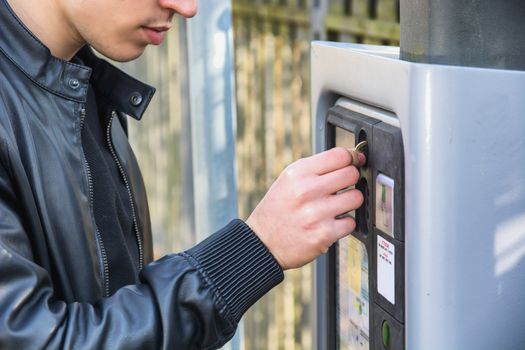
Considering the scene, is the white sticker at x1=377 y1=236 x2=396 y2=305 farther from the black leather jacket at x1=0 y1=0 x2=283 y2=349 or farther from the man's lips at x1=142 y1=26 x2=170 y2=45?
the man's lips at x1=142 y1=26 x2=170 y2=45

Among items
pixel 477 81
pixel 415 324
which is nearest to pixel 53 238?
pixel 415 324

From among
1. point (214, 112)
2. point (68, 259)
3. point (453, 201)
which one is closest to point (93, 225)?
point (68, 259)

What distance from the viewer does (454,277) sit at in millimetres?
1743

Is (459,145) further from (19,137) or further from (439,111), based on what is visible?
(19,137)

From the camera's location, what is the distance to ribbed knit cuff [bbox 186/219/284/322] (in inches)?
80.7

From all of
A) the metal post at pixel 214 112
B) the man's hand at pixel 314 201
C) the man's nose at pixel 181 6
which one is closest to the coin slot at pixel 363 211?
the man's hand at pixel 314 201

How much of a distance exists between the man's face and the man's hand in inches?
17.5

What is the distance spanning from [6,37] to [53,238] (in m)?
0.43

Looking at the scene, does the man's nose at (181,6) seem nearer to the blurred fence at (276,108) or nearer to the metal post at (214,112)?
the metal post at (214,112)

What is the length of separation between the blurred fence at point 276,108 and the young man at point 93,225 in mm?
1802

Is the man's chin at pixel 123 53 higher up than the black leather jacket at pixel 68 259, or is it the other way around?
the man's chin at pixel 123 53

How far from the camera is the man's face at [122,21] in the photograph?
85.4 inches

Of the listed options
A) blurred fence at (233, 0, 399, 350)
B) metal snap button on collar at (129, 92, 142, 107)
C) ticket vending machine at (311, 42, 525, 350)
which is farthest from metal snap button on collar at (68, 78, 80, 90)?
blurred fence at (233, 0, 399, 350)

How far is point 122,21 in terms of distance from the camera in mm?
2176
